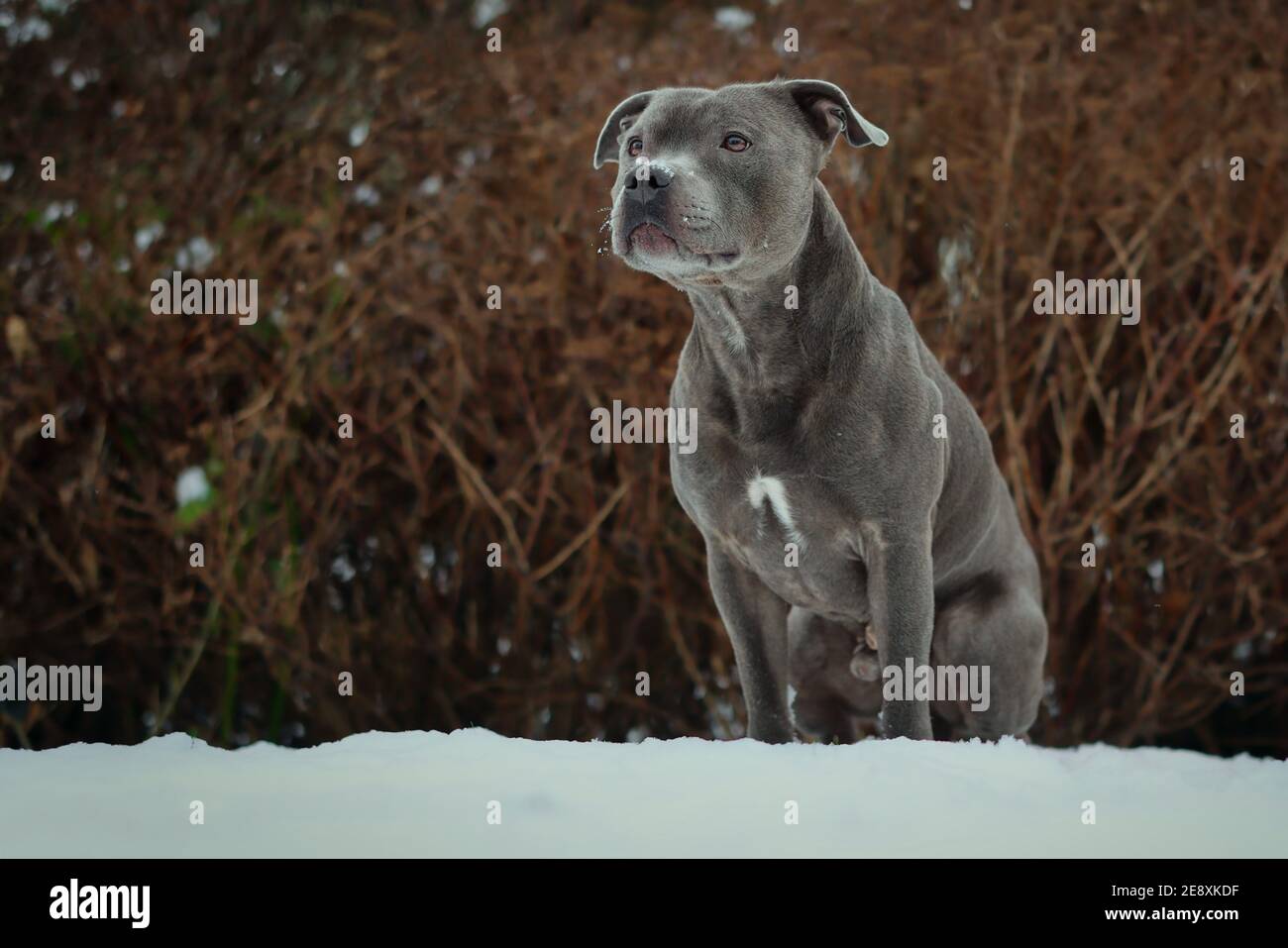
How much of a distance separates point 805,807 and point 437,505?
271 cm

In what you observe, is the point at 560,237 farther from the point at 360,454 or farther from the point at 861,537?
the point at 861,537

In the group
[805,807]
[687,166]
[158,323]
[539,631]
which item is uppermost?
[158,323]

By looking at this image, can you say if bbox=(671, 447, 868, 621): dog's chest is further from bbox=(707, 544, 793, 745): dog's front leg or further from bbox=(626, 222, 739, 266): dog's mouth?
bbox=(626, 222, 739, 266): dog's mouth

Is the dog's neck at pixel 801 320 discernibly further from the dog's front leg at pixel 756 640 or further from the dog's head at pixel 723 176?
the dog's front leg at pixel 756 640

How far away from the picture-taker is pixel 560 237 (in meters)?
4.95

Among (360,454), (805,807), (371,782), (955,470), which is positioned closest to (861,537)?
(955,470)

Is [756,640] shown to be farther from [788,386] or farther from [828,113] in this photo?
[828,113]

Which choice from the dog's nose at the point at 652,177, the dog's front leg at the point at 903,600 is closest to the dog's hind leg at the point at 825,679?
the dog's front leg at the point at 903,600

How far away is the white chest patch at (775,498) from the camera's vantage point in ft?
10.1

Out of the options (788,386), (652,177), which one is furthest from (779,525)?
(652,177)

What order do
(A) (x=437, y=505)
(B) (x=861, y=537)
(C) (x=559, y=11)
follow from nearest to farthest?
(B) (x=861, y=537) < (A) (x=437, y=505) < (C) (x=559, y=11)

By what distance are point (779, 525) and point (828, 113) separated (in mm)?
972

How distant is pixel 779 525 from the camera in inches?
123

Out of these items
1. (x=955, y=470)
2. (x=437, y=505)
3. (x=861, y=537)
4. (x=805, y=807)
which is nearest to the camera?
(x=805, y=807)
